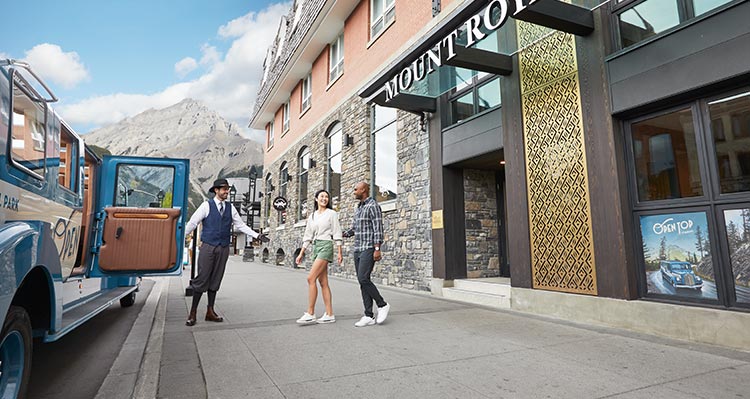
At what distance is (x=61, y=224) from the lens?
3709 millimetres

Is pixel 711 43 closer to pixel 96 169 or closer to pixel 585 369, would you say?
pixel 585 369

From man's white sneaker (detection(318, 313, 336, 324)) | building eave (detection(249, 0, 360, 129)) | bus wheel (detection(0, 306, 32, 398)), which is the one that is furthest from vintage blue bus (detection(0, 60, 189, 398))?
building eave (detection(249, 0, 360, 129))

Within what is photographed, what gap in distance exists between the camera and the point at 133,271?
5.01m

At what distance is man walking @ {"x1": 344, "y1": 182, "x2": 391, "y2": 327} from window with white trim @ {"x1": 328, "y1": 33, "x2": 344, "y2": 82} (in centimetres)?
895

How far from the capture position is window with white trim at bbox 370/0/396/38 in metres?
10.4

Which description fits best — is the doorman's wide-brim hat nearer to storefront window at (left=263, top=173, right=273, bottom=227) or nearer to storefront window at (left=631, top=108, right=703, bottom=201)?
storefront window at (left=631, top=108, right=703, bottom=201)

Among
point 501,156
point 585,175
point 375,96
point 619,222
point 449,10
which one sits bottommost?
point 619,222

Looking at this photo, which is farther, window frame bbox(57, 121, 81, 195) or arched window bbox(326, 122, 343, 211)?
arched window bbox(326, 122, 343, 211)

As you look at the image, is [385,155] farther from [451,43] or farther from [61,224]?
[61,224]

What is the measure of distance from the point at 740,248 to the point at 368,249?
3783mm

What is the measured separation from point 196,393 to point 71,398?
1.11 metres

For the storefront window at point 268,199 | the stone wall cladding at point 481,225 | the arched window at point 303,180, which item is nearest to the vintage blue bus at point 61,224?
the stone wall cladding at point 481,225

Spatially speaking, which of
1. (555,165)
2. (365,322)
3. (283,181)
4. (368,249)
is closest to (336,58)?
(283,181)

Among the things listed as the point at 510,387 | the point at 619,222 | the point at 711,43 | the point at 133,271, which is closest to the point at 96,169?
the point at 133,271
